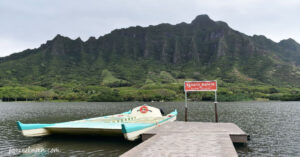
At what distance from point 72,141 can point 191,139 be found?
38.5 ft

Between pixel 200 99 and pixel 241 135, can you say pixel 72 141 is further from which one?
pixel 200 99

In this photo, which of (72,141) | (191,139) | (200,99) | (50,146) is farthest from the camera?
(200,99)

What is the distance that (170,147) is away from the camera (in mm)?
13961

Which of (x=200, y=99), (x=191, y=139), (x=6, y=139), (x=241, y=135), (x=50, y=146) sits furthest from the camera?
(x=200, y=99)

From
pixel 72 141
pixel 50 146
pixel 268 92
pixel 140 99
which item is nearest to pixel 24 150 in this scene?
pixel 50 146

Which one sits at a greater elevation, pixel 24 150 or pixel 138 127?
pixel 138 127

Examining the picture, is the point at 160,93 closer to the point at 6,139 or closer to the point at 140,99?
the point at 140,99

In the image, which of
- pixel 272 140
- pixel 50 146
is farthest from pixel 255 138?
pixel 50 146

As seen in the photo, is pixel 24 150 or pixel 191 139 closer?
pixel 191 139

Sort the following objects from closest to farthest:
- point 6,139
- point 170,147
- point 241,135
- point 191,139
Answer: point 170,147 → point 191,139 → point 241,135 → point 6,139

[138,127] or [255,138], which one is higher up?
[138,127]

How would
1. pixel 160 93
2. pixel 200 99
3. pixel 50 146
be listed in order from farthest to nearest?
pixel 160 93 < pixel 200 99 < pixel 50 146

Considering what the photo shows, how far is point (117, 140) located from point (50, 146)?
5.89 metres

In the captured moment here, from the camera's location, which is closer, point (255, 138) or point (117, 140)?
point (117, 140)
